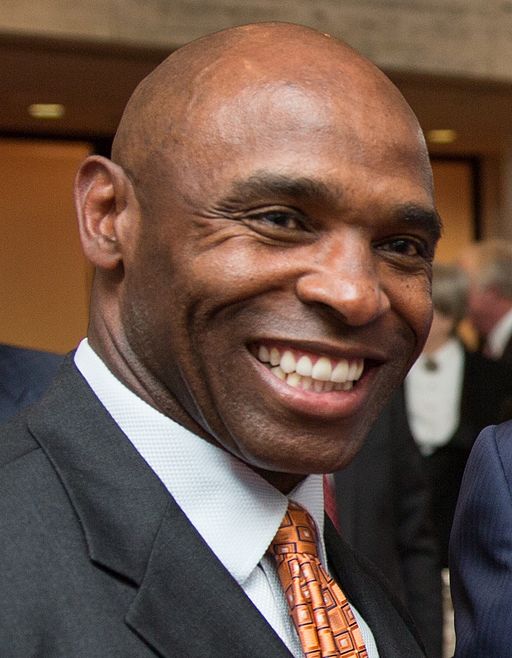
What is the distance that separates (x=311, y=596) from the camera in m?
1.60

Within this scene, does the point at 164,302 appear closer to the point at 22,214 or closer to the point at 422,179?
the point at 422,179

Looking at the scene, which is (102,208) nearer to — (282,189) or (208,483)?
(282,189)

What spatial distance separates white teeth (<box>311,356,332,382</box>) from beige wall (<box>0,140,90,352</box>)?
265 inches

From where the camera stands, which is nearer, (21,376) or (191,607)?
(191,607)

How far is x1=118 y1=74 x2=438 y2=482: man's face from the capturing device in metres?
1.49

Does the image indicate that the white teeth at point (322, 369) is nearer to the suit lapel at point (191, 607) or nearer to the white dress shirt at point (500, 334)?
the suit lapel at point (191, 607)

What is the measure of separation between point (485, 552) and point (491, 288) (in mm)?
4775

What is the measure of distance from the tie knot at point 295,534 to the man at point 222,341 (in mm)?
18

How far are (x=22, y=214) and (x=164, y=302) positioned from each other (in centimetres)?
694

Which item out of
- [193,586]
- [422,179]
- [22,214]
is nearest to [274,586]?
[193,586]

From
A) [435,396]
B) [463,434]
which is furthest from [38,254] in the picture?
[463,434]

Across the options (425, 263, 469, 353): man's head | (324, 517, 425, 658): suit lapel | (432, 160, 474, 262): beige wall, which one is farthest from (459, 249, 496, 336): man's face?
(324, 517, 425, 658): suit lapel

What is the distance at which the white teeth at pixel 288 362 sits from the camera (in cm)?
151

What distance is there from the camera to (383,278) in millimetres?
1559
